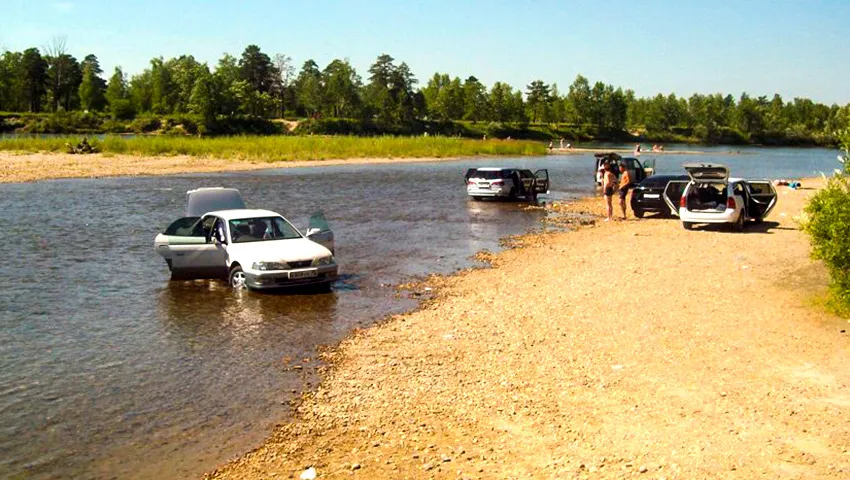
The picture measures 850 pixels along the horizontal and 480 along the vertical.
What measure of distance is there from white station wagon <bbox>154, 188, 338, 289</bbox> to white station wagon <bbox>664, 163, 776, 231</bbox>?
12775mm

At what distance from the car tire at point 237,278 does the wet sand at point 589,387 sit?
3.88 meters

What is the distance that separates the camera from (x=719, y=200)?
25.1m

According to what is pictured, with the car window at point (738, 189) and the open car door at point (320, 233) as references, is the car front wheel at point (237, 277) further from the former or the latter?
the car window at point (738, 189)

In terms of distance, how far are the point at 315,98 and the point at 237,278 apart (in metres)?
140

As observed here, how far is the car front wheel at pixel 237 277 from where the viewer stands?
15.7 meters

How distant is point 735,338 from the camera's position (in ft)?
37.7

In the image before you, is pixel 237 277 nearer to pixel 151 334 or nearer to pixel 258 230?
pixel 258 230

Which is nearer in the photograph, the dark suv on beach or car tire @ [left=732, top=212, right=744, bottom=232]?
car tire @ [left=732, top=212, right=744, bottom=232]

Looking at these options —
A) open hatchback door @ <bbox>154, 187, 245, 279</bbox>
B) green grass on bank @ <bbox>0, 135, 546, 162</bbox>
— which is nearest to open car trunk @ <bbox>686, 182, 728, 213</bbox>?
open hatchback door @ <bbox>154, 187, 245, 279</bbox>

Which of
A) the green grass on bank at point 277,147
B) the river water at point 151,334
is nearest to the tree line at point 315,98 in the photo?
the green grass on bank at point 277,147

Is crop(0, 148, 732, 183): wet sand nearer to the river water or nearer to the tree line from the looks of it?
the river water

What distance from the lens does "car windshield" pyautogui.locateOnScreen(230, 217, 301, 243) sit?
16.3 meters

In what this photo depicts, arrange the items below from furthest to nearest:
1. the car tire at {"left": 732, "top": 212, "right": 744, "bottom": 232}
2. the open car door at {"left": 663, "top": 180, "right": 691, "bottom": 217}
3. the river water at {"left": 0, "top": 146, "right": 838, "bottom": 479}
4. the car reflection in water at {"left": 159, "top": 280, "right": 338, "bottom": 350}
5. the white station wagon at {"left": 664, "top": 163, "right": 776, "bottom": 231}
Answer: the open car door at {"left": 663, "top": 180, "right": 691, "bottom": 217}
the car tire at {"left": 732, "top": 212, "right": 744, "bottom": 232}
the white station wagon at {"left": 664, "top": 163, "right": 776, "bottom": 231}
the car reflection in water at {"left": 159, "top": 280, "right": 338, "bottom": 350}
the river water at {"left": 0, "top": 146, "right": 838, "bottom": 479}

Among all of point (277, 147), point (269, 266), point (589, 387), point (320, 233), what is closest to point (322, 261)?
point (269, 266)
